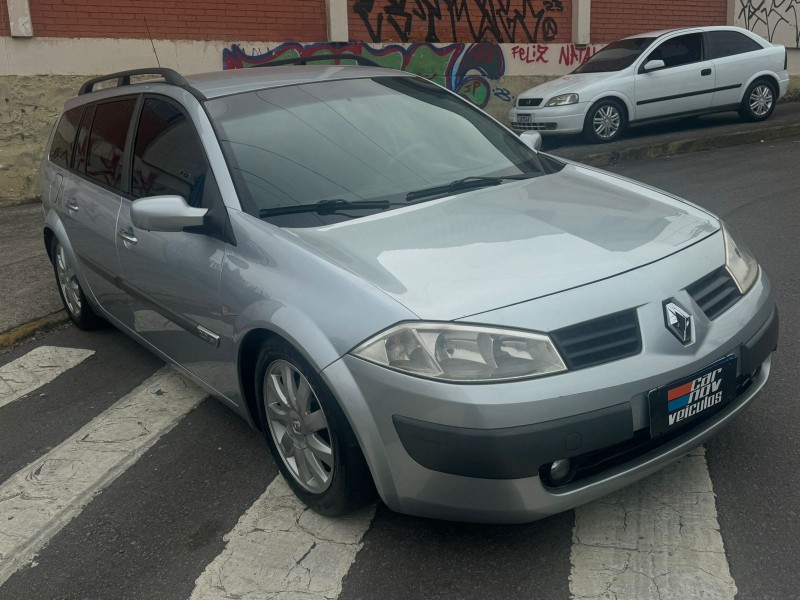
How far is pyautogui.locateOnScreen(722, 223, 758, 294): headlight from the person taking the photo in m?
3.41

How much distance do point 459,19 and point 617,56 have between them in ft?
9.60

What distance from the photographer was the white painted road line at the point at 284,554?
3.01 m

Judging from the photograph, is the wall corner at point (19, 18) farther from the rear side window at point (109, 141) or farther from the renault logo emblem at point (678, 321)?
the renault logo emblem at point (678, 321)

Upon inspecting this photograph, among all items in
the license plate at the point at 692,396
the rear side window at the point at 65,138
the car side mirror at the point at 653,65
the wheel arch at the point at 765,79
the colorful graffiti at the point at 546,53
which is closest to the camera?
the license plate at the point at 692,396

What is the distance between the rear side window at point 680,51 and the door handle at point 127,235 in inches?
381

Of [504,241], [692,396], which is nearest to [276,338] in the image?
[504,241]

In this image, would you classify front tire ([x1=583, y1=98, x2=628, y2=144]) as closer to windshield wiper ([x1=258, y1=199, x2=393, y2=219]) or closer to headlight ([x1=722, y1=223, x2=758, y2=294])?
headlight ([x1=722, y1=223, x2=758, y2=294])

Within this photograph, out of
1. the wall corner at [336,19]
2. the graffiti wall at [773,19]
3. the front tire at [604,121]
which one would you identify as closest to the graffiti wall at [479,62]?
the wall corner at [336,19]

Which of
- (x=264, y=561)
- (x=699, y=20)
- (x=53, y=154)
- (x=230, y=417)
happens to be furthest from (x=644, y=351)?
(x=699, y=20)

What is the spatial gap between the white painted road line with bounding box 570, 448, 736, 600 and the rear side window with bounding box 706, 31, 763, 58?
1050 cm

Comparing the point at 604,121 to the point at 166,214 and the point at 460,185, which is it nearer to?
the point at 460,185

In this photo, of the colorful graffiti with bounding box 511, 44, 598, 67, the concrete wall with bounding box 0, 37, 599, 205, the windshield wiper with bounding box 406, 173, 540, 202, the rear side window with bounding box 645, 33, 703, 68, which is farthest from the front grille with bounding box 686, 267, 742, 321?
the colorful graffiti with bounding box 511, 44, 598, 67

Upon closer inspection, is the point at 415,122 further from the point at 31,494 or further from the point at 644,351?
the point at 31,494

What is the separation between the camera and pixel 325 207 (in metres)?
3.71
